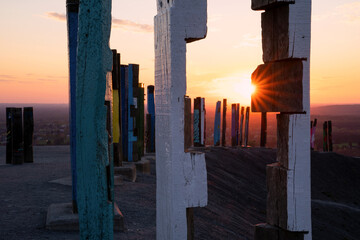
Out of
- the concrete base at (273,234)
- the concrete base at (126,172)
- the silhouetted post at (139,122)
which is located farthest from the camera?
the silhouetted post at (139,122)

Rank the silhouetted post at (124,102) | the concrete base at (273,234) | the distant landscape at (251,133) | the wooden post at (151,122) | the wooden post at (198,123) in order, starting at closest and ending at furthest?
the concrete base at (273,234) → the silhouetted post at (124,102) → the wooden post at (151,122) → the wooden post at (198,123) → the distant landscape at (251,133)

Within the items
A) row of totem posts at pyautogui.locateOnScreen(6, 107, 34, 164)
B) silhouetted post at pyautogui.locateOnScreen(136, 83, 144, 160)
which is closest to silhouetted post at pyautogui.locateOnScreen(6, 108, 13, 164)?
row of totem posts at pyautogui.locateOnScreen(6, 107, 34, 164)

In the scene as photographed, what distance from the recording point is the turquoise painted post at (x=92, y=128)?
1.90 m

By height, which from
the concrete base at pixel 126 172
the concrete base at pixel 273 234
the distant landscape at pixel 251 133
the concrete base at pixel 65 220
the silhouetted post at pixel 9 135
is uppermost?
the silhouetted post at pixel 9 135

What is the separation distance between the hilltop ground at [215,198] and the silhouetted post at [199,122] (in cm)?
56

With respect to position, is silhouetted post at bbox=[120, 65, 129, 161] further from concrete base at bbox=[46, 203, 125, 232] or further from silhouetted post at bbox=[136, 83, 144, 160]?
concrete base at bbox=[46, 203, 125, 232]

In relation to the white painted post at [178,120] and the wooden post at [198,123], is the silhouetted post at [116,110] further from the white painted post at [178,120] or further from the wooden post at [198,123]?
the wooden post at [198,123]

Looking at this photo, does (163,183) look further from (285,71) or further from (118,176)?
(118,176)

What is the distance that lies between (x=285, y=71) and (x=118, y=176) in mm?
4623

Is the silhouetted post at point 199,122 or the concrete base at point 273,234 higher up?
the silhouetted post at point 199,122

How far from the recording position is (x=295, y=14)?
2.60 metres

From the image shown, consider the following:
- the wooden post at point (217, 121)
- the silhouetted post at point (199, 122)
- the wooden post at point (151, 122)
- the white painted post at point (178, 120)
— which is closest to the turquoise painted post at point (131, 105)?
the wooden post at point (151, 122)

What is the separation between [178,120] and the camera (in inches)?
85.6

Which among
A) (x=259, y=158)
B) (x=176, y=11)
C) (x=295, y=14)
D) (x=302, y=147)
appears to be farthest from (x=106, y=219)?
(x=259, y=158)
